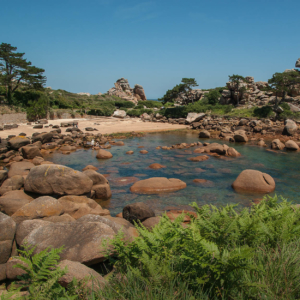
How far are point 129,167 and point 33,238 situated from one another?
39.1 feet

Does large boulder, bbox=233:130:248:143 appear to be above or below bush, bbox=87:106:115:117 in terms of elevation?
below

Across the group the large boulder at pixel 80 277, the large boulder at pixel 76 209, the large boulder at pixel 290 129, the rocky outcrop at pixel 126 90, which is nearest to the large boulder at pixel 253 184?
the large boulder at pixel 76 209

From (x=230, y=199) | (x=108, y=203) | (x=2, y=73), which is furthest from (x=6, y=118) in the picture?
(x=230, y=199)

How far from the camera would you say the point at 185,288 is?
114 inches

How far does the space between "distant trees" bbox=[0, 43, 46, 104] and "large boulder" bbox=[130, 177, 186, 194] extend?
34962 mm

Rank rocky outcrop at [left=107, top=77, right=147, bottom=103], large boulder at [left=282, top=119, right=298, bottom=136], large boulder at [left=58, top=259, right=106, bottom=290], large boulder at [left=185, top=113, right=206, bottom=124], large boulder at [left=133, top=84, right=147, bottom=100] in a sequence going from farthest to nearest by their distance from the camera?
large boulder at [left=133, top=84, right=147, bottom=100] < rocky outcrop at [left=107, top=77, right=147, bottom=103] < large boulder at [left=185, top=113, right=206, bottom=124] < large boulder at [left=282, top=119, right=298, bottom=136] < large boulder at [left=58, top=259, right=106, bottom=290]

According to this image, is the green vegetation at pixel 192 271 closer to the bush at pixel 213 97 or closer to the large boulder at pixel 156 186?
the large boulder at pixel 156 186

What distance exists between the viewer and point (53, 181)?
893 cm

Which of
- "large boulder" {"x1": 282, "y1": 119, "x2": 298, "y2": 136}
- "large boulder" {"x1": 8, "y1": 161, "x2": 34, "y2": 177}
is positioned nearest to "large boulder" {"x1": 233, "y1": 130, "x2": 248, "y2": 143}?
"large boulder" {"x1": 282, "y1": 119, "x2": 298, "y2": 136}

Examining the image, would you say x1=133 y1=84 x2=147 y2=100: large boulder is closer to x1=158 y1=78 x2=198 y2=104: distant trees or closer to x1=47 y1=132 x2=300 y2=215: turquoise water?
x1=158 y1=78 x2=198 y2=104: distant trees

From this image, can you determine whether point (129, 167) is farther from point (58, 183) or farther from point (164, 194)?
point (58, 183)

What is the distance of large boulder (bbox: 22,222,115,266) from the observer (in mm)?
4652

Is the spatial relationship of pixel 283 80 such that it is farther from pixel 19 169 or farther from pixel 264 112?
pixel 19 169

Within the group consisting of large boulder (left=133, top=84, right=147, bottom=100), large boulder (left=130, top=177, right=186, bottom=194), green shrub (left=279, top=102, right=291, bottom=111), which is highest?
large boulder (left=133, top=84, right=147, bottom=100)
